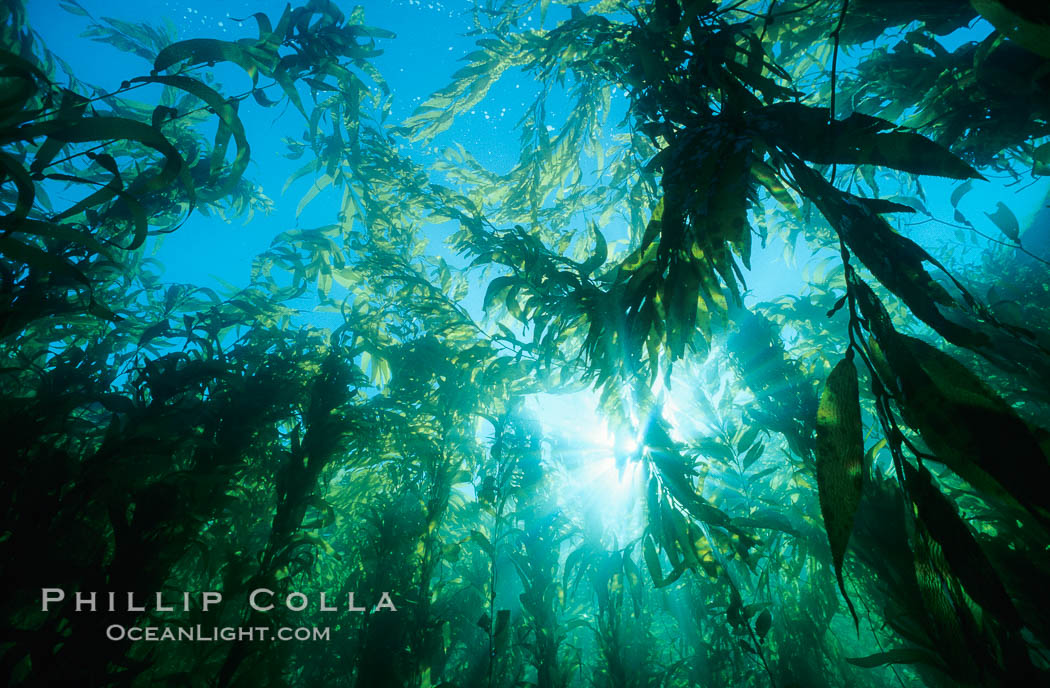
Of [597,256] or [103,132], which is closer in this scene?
[103,132]

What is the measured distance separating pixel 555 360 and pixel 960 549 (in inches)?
79.6

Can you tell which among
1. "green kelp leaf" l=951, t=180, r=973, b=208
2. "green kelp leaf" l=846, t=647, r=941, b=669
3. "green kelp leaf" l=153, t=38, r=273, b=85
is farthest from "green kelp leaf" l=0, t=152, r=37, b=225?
"green kelp leaf" l=951, t=180, r=973, b=208

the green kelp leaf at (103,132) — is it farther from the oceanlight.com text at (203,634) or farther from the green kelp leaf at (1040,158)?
the green kelp leaf at (1040,158)

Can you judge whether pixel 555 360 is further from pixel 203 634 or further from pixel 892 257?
pixel 203 634

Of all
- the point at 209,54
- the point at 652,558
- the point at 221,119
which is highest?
the point at 209,54

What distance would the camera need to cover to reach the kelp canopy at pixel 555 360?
0.72m

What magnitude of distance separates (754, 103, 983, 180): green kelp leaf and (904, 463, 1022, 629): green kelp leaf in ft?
2.07

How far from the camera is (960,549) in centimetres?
49

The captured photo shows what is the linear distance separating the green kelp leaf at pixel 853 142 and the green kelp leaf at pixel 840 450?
53cm

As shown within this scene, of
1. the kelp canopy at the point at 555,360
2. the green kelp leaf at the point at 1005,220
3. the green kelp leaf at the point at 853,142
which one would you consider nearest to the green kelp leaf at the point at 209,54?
the kelp canopy at the point at 555,360

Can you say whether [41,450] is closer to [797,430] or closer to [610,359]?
[610,359]

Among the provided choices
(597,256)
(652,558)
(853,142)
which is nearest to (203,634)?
(652,558)

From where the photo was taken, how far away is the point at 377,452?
12.3ft

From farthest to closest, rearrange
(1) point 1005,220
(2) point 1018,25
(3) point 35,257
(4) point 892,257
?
(1) point 1005,220
(3) point 35,257
(4) point 892,257
(2) point 1018,25
